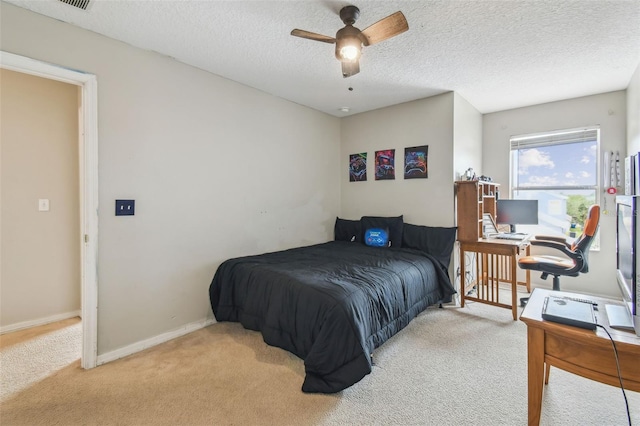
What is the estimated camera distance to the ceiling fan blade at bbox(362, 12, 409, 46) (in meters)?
1.66

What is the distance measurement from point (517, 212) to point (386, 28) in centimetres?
319

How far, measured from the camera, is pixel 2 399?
177 centimetres

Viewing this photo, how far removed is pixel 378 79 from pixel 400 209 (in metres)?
1.65

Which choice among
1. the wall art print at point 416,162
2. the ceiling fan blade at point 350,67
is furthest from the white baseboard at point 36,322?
the wall art print at point 416,162

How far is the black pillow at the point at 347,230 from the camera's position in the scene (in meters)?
4.04

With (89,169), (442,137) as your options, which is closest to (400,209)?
(442,137)

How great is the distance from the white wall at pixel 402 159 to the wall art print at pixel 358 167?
6cm

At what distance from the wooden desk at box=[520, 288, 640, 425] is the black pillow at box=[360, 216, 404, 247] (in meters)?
2.15

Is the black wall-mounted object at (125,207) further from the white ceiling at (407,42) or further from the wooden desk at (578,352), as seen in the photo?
the wooden desk at (578,352)

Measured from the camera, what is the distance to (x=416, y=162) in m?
3.62

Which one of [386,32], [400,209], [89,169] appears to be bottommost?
[400,209]

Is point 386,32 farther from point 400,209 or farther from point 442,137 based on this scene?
point 400,209

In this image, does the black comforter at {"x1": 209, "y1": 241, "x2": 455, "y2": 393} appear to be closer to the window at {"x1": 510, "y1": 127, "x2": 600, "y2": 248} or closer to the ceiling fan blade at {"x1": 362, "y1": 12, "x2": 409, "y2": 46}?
the ceiling fan blade at {"x1": 362, "y1": 12, "x2": 409, "y2": 46}

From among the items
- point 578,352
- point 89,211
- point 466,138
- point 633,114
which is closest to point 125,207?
point 89,211
